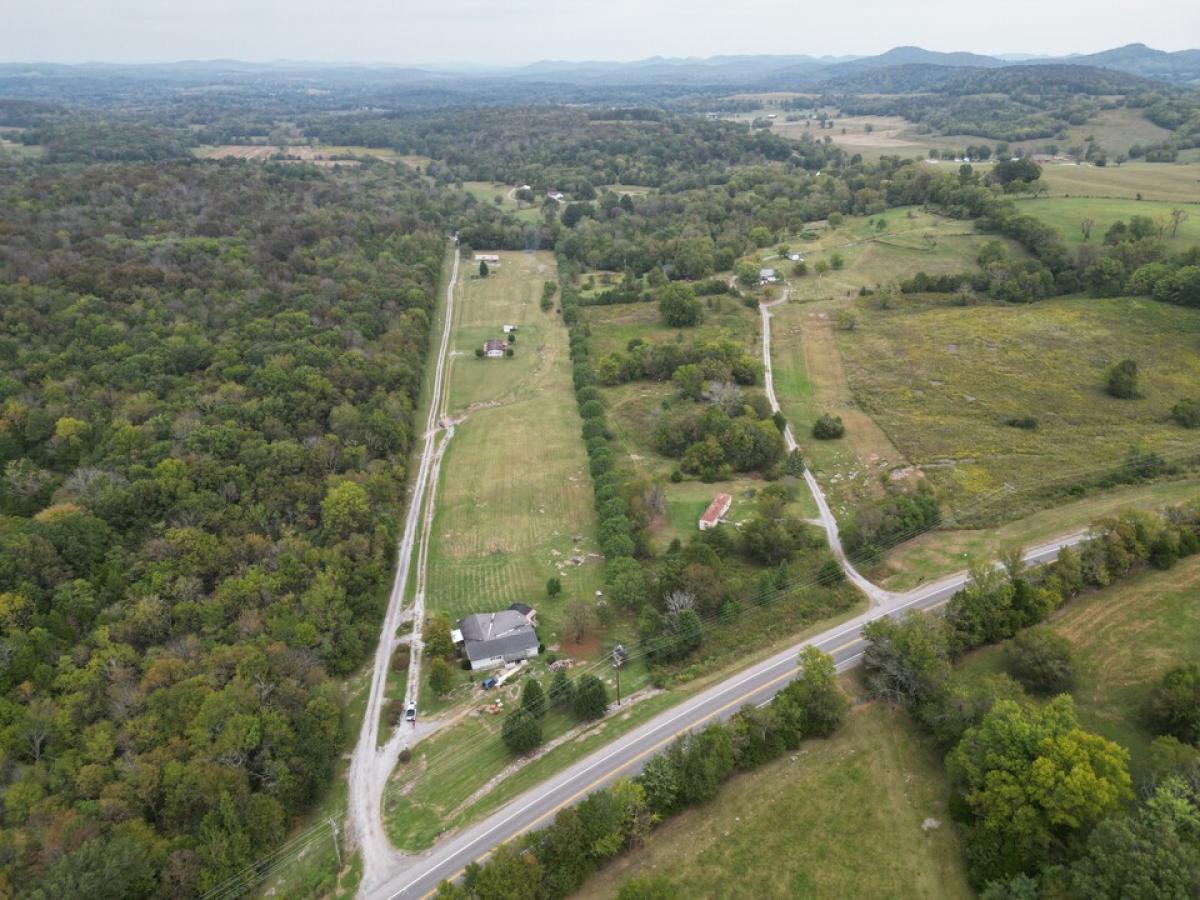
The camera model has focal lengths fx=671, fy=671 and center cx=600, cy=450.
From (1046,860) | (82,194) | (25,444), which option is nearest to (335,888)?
(1046,860)

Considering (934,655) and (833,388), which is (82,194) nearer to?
(833,388)

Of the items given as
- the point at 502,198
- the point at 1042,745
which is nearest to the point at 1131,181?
the point at 502,198

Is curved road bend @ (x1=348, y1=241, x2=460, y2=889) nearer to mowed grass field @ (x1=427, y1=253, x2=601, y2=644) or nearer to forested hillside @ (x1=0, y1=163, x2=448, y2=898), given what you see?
forested hillside @ (x1=0, y1=163, x2=448, y2=898)

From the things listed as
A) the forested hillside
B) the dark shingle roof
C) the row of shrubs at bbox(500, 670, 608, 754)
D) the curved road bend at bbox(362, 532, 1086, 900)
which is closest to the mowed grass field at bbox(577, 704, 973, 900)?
the curved road bend at bbox(362, 532, 1086, 900)

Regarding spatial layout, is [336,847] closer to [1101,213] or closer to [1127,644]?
[1127,644]

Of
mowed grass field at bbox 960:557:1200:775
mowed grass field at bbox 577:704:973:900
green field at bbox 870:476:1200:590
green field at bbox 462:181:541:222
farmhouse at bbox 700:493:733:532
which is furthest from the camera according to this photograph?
green field at bbox 462:181:541:222

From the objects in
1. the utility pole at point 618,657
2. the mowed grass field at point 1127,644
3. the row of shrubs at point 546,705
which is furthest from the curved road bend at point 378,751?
the mowed grass field at point 1127,644
